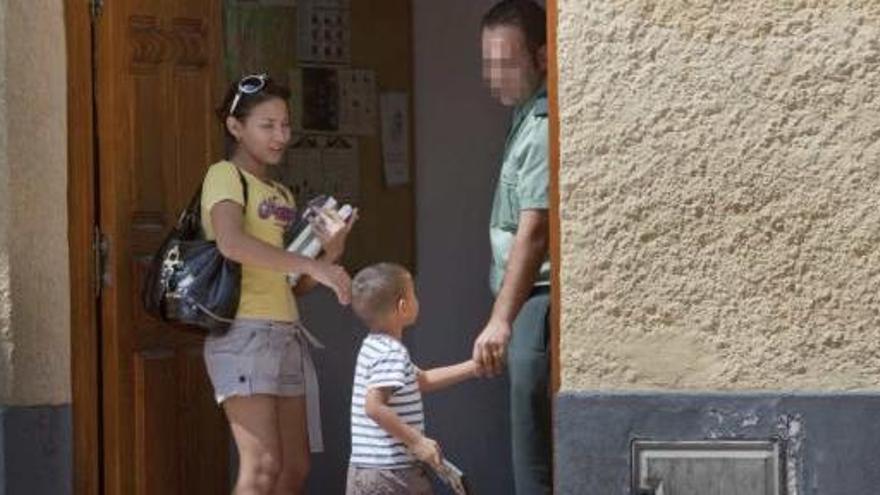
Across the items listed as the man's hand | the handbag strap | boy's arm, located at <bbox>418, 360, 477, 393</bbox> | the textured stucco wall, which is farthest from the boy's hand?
the handbag strap

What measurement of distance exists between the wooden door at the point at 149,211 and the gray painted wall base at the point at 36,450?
18 cm

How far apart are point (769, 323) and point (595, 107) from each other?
86cm

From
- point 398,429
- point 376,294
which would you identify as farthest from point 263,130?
point 398,429

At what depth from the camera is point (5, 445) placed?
7.91 m

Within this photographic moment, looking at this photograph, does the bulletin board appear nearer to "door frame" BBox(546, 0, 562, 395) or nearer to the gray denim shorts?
the gray denim shorts

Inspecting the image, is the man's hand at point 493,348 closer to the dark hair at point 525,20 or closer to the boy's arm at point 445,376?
the boy's arm at point 445,376

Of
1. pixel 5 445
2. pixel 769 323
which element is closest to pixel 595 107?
pixel 769 323

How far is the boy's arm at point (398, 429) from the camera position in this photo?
7566mm

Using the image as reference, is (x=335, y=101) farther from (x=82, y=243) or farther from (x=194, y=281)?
(x=194, y=281)

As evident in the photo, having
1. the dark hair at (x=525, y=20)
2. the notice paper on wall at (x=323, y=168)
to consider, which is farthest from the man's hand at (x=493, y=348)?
the notice paper on wall at (x=323, y=168)

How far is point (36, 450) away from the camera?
314 inches

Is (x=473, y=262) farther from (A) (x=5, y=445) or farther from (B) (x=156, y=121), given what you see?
(A) (x=5, y=445)

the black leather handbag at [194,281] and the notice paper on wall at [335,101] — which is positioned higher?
the notice paper on wall at [335,101]

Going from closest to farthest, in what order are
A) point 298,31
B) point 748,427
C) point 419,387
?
point 748,427 < point 419,387 < point 298,31
